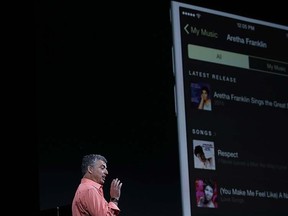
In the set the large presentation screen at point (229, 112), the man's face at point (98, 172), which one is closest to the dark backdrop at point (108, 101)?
the large presentation screen at point (229, 112)

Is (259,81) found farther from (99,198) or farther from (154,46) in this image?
(99,198)

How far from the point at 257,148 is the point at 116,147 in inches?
35.3

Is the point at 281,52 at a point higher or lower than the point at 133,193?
higher

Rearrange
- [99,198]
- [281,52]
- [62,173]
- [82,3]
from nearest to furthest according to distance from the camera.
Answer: [99,198] < [62,173] < [82,3] < [281,52]

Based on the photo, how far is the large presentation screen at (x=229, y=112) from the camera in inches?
211

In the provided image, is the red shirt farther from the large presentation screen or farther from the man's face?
the large presentation screen

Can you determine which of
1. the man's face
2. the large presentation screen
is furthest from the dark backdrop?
the man's face

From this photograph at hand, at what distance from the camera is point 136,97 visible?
5520 millimetres

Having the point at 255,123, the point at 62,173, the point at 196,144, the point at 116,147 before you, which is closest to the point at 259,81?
the point at 255,123

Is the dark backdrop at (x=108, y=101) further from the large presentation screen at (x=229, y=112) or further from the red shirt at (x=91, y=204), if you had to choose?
the red shirt at (x=91, y=204)

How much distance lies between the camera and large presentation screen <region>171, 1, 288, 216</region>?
5348mm

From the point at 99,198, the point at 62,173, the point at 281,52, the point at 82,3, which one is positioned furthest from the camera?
the point at 281,52

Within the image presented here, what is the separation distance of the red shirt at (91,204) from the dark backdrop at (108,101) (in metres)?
0.76

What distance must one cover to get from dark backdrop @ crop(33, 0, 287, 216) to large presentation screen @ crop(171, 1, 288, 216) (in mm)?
231
